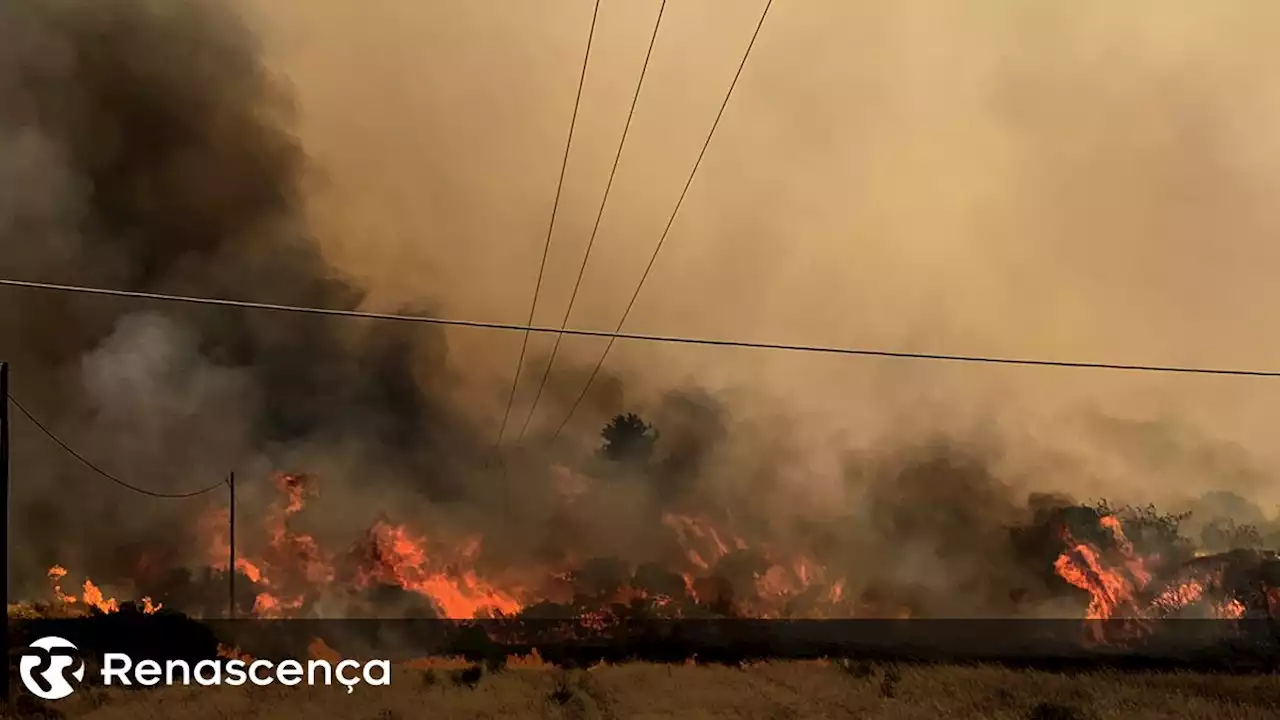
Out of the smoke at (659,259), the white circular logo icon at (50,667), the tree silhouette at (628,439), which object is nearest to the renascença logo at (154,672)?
the white circular logo icon at (50,667)

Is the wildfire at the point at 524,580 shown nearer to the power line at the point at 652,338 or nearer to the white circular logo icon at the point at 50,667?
the white circular logo icon at the point at 50,667

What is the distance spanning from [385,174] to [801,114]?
49.3 inches

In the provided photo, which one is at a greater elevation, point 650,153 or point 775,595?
point 650,153

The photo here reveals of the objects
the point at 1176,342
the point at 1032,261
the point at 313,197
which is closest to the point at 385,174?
the point at 313,197

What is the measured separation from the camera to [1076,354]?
2877 millimetres

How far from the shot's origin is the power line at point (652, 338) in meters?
2.42

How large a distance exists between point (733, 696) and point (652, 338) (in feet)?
3.28

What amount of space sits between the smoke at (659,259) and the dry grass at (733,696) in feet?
0.87

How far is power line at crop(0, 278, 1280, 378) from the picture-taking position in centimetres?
242

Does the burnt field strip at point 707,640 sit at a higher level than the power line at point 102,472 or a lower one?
lower

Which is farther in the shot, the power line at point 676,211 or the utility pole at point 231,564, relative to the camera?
the power line at point 676,211

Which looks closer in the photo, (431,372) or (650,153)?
(431,372)

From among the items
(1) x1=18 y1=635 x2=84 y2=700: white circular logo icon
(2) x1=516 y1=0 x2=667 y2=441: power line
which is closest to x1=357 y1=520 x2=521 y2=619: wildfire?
(2) x1=516 y1=0 x2=667 y2=441: power line

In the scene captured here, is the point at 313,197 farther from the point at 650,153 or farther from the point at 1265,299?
the point at 1265,299
